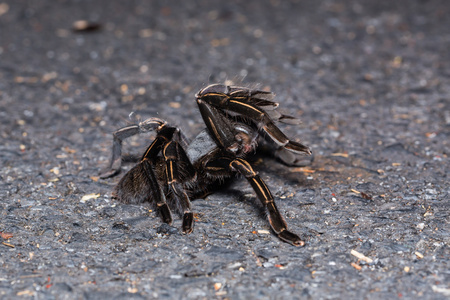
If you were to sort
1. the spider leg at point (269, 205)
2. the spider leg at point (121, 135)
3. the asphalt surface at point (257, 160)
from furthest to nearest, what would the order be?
1. the spider leg at point (121, 135)
2. the spider leg at point (269, 205)
3. the asphalt surface at point (257, 160)

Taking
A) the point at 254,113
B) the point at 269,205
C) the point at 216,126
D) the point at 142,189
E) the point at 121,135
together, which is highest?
the point at 254,113

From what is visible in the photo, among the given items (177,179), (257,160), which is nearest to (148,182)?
(177,179)

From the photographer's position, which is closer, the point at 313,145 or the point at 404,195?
the point at 404,195

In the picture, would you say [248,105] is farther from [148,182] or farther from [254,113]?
[148,182]

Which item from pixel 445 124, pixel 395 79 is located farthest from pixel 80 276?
pixel 395 79

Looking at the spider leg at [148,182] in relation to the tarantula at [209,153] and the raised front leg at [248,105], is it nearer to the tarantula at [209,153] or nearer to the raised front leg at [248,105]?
the tarantula at [209,153]

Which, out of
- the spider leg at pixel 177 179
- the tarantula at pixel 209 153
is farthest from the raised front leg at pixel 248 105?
the spider leg at pixel 177 179

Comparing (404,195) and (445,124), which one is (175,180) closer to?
(404,195)
